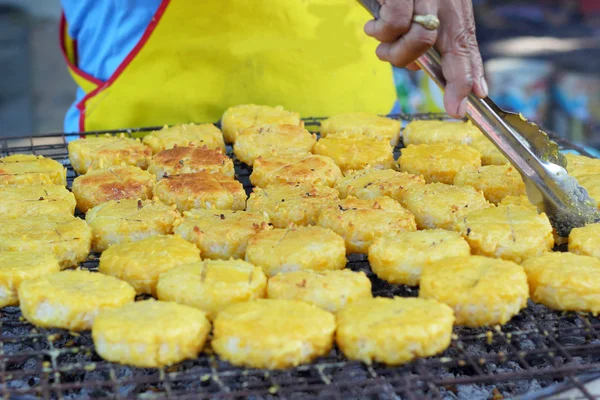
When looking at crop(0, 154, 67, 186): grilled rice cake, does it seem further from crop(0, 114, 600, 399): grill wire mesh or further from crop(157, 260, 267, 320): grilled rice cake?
crop(157, 260, 267, 320): grilled rice cake

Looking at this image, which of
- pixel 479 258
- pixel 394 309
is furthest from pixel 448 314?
pixel 479 258

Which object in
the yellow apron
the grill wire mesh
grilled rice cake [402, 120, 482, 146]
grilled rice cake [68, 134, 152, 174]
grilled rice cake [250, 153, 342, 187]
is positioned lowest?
the grill wire mesh

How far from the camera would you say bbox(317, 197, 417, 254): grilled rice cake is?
9.86 feet

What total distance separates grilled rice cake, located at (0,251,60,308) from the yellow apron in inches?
87.1

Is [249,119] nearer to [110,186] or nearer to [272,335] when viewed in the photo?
[110,186]

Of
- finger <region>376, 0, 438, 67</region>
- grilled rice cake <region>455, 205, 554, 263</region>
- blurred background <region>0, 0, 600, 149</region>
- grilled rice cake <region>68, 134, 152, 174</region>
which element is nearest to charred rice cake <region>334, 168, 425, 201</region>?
grilled rice cake <region>455, 205, 554, 263</region>

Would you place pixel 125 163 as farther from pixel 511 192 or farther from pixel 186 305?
pixel 511 192

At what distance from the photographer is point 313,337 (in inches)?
88.8

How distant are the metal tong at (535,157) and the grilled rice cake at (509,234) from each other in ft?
0.40

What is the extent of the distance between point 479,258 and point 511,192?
2.78 ft

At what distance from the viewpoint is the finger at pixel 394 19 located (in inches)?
112

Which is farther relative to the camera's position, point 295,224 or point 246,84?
point 246,84

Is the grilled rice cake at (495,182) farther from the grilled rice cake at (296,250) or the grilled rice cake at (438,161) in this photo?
the grilled rice cake at (296,250)

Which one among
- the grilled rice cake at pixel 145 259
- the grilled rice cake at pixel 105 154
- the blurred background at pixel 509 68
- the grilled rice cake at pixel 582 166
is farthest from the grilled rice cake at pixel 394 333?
the blurred background at pixel 509 68
